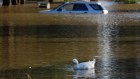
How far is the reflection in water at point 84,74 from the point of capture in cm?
1067

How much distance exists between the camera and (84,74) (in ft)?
35.8

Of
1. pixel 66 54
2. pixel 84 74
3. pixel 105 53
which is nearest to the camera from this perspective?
pixel 84 74

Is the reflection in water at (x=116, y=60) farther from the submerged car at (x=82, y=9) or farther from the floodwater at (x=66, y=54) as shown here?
the submerged car at (x=82, y=9)

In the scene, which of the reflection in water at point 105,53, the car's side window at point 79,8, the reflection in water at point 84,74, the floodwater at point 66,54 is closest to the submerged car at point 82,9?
the car's side window at point 79,8

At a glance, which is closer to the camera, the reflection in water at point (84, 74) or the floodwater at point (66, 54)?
the reflection in water at point (84, 74)

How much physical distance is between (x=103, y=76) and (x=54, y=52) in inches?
187

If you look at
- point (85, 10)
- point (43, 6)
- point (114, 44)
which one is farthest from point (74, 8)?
point (114, 44)

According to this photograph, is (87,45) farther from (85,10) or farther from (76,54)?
(85,10)

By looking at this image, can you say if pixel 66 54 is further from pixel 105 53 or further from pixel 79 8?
pixel 79 8

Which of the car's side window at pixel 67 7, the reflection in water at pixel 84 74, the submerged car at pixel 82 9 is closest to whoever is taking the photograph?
the reflection in water at pixel 84 74

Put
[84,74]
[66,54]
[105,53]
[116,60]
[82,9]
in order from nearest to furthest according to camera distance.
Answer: [84,74] < [116,60] < [66,54] < [105,53] < [82,9]

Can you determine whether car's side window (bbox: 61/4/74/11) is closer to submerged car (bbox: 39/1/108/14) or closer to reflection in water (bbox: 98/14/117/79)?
submerged car (bbox: 39/1/108/14)

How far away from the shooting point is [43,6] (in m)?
52.9

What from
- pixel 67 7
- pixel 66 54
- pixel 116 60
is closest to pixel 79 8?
pixel 67 7
